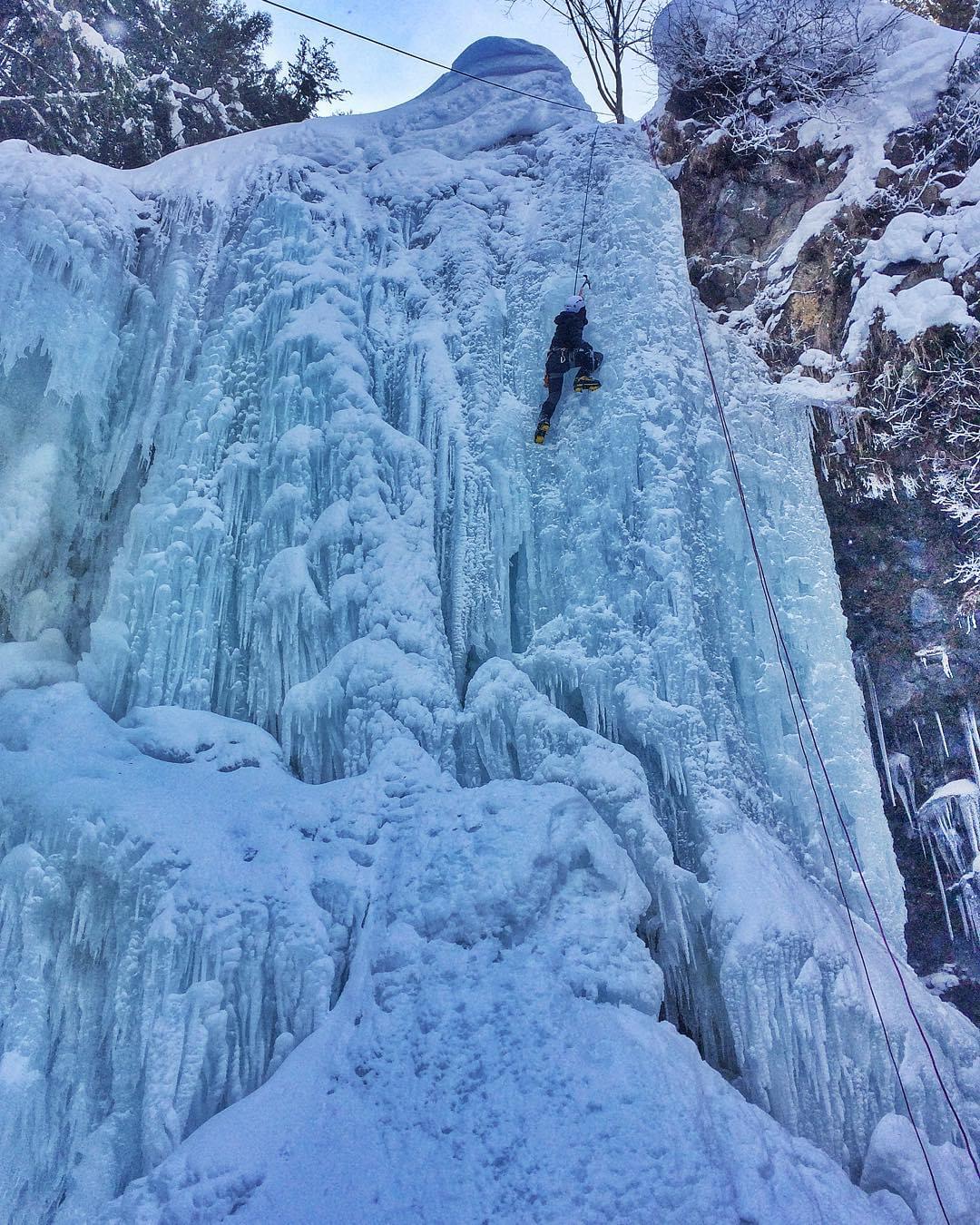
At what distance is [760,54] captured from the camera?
6293 millimetres

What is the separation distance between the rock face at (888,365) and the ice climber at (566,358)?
1550 mm

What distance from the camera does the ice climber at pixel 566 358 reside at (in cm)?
543

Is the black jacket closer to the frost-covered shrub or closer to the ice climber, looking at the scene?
the ice climber

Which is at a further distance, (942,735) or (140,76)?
(140,76)

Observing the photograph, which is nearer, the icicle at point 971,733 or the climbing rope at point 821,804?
the climbing rope at point 821,804

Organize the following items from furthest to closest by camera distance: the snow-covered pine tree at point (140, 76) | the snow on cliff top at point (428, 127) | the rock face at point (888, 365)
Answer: the snow-covered pine tree at point (140, 76) < the snow on cliff top at point (428, 127) < the rock face at point (888, 365)

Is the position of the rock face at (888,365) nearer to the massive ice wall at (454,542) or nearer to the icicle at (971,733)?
the icicle at (971,733)

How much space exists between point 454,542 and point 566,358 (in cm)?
151

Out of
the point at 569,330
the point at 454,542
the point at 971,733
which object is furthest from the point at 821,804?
the point at 569,330

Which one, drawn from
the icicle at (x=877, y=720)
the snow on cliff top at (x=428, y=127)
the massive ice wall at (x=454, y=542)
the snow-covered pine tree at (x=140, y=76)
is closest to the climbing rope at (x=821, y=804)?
the massive ice wall at (x=454, y=542)

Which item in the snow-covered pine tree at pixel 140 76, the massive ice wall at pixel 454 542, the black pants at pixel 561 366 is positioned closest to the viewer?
the massive ice wall at pixel 454 542

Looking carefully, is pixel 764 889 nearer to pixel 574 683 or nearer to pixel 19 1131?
pixel 574 683

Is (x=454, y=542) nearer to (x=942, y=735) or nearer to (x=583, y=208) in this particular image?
(x=583, y=208)

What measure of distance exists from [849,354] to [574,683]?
338 cm
